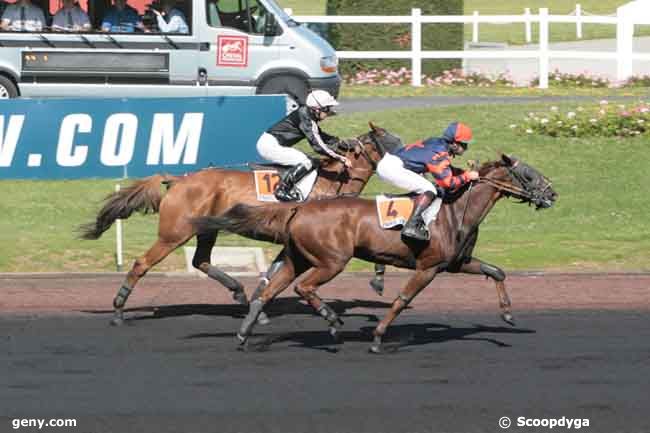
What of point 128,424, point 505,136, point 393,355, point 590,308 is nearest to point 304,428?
point 128,424

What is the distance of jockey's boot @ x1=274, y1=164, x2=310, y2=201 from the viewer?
13141 millimetres

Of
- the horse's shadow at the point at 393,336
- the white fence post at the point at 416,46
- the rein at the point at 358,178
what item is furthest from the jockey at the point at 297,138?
the white fence post at the point at 416,46

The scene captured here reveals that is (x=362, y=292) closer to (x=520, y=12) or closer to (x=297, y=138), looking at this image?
(x=297, y=138)

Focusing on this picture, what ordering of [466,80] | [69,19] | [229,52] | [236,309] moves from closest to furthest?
[236,309] → [69,19] → [229,52] → [466,80]

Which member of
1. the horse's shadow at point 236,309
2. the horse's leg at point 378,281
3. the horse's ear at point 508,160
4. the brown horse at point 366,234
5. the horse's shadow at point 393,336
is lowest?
the horse's shadow at point 236,309

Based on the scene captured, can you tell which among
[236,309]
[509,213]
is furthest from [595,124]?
[236,309]

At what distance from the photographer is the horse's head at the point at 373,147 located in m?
13.4

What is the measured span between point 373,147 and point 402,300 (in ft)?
7.67

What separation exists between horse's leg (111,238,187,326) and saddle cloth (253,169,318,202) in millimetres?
895

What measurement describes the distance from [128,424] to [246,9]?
575 inches

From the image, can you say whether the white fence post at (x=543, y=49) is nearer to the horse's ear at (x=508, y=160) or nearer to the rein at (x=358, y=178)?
the rein at (x=358, y=178)

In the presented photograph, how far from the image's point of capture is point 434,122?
22484mm

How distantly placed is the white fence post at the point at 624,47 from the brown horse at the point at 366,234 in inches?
670

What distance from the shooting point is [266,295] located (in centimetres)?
1167
